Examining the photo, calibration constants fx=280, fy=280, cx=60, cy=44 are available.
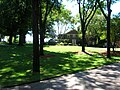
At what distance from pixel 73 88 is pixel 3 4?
31.9 meters

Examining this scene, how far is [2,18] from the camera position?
4241cm

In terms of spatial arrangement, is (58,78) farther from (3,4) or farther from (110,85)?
(3,4)

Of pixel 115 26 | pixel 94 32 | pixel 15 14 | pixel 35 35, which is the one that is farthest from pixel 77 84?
pixel 94 32

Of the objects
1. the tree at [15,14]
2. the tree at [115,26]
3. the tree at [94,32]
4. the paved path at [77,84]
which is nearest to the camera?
the paved path at [77,84]

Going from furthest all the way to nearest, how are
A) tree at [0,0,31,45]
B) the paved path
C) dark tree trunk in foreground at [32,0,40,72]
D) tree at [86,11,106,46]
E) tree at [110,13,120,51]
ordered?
tree at [86,11,106,46] < tree at [0,0,31,45] < tree at [110,13,120,51] < dark tree trunk in foreground at [32,0,40,72] < the paved path

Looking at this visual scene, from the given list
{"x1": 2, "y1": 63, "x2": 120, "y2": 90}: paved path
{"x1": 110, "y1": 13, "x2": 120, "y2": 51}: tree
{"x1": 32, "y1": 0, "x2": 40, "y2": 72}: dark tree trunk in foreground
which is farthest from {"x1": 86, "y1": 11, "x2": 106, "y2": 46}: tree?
{"x1": 2, "y1": 63, "x2": 120, "y2": 90}: paved path

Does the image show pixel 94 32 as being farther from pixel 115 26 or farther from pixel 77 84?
pixel 77 84

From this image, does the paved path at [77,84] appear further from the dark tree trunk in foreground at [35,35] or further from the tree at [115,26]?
the tree at [115,26]

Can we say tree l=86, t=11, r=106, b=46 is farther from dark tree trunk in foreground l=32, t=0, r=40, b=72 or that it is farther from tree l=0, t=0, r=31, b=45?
dark tree trunk in foreground l=32, t=0, r=40, b=72

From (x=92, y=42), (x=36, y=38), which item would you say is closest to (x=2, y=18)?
(x=36, y=38)

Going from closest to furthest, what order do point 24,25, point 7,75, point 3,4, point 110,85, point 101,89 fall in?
point 101,89
point 110,85
point 7,75
point 3,4
point 24,25

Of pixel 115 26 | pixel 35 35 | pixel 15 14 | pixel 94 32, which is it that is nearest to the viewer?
pixel 35 35

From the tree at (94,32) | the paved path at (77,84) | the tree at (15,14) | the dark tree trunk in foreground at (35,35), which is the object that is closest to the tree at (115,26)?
the tree at (15,14)

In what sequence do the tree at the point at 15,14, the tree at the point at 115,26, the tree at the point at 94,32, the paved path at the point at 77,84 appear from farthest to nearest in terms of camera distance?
the tree at the point at 94,32
the tree at the point at 15,14
the tree at the point at 115,26
the paved path at the point at 77,84
